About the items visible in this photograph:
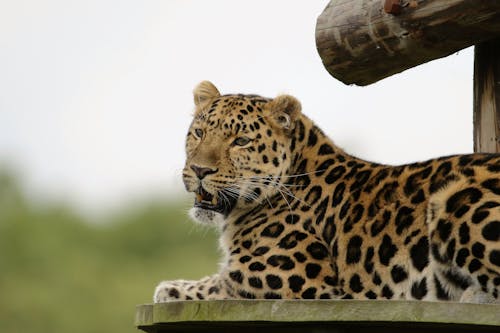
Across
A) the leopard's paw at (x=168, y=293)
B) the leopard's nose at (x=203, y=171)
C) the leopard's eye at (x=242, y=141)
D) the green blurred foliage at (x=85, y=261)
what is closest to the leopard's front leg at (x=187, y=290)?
the leopard's paw at (x=168, y=293)

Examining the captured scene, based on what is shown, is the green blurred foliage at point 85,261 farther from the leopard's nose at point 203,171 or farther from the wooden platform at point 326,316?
the wooden platform at point 326,316

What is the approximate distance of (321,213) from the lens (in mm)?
7918

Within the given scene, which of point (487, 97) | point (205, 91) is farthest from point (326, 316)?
point (205, 91)

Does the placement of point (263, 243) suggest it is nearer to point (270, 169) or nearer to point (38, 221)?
point (270, 169)

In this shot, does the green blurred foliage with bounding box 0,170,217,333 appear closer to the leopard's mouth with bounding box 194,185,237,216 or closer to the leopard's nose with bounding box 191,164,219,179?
the leopard's mouth with bounding box 194,185,237,216

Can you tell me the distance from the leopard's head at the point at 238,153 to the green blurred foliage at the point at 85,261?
28.4 metres

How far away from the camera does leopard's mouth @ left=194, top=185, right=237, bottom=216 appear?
8117 mm

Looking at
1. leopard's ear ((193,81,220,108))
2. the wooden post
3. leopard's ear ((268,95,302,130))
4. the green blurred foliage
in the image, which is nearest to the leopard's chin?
leopard's ear ((268,95,302,130))

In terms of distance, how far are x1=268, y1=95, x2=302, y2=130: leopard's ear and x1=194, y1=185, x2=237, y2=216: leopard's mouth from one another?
65 cm

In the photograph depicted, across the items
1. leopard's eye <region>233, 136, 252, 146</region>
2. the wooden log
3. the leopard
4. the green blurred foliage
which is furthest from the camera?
the green blurred foliage

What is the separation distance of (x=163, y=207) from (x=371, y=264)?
4358 centimetres

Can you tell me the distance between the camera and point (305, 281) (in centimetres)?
769

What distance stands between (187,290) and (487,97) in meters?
2.32

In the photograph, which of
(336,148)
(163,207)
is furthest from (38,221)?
(336,148)
